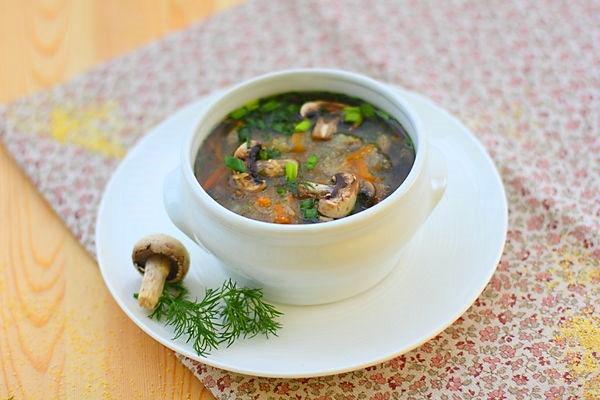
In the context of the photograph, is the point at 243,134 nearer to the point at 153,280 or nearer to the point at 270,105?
the point at 270,105

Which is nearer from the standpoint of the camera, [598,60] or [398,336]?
[398,336]

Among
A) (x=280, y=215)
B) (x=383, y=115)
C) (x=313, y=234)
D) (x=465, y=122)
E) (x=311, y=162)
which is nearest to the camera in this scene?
(x=313, y=234)

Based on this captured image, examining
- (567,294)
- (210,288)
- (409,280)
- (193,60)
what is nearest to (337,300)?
(409,280)

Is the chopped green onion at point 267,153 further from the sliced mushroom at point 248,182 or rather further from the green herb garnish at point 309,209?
the green herb garnish at point 309,209

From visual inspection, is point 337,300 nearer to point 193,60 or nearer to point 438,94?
point 438,94

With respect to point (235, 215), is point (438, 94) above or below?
below

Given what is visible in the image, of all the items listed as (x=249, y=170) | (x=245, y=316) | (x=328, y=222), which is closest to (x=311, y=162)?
(x=249, y=170)

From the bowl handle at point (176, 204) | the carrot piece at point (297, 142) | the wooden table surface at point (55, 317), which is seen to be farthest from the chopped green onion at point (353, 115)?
the wooden table surface at point (55, 317)
